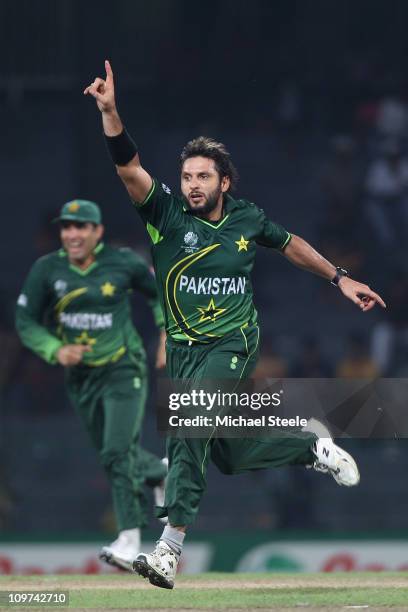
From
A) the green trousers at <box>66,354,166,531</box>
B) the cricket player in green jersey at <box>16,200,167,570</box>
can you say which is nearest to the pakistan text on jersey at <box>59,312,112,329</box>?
the cricket player in green jersey at <box>16,200,167,570</box>

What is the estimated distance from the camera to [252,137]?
14820 millimetres

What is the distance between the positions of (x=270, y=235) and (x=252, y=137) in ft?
24.7

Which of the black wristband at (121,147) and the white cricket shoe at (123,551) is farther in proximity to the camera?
the white cricket shoe at (123,551)

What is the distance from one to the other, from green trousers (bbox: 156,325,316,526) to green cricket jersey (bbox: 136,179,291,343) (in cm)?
7

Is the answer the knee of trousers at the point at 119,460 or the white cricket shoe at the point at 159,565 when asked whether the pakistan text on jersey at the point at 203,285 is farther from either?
the knee of trousers at the point at 119,460

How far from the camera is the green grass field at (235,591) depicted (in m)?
7.14

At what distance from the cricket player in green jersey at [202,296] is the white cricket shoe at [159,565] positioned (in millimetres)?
16

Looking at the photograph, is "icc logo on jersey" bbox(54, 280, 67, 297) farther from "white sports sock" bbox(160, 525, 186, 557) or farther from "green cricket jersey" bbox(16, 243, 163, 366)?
"white sports sock" bbox(160, 525, 186, 557)

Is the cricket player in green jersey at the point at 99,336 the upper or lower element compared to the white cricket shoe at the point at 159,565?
upper

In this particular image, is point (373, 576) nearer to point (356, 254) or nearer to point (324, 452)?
point (324, 452)

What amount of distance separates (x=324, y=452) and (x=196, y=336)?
2.83 ft

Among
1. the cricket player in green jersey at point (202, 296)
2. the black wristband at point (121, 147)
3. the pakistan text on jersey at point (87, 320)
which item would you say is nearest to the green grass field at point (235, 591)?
the cricket player in green jersey at point (202, 296)

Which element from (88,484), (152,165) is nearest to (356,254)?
(152,165)

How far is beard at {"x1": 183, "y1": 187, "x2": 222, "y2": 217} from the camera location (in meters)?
7.13
